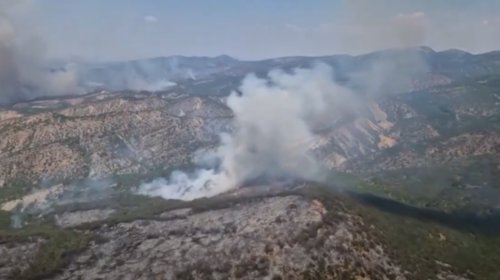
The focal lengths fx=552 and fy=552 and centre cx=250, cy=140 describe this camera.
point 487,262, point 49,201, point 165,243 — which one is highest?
point 165,243

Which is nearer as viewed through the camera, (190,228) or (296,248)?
(296,248)

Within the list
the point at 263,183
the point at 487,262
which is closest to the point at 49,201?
the point at 263,183

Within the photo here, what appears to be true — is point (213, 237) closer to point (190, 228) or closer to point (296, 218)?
point (190, 228)

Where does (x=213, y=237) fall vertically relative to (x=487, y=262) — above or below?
above

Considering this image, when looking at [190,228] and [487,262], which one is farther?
[487,262]

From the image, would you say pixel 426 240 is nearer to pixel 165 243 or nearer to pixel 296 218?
pixel 296 218

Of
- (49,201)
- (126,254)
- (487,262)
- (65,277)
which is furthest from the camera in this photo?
(49,201)

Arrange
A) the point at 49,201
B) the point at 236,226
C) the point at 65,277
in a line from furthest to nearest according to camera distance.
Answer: the point at 49,201 → the point at 236,226 → the point at 65,277

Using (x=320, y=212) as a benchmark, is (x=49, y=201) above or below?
below

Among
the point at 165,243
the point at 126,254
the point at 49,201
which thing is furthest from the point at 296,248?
the point at 49,201
